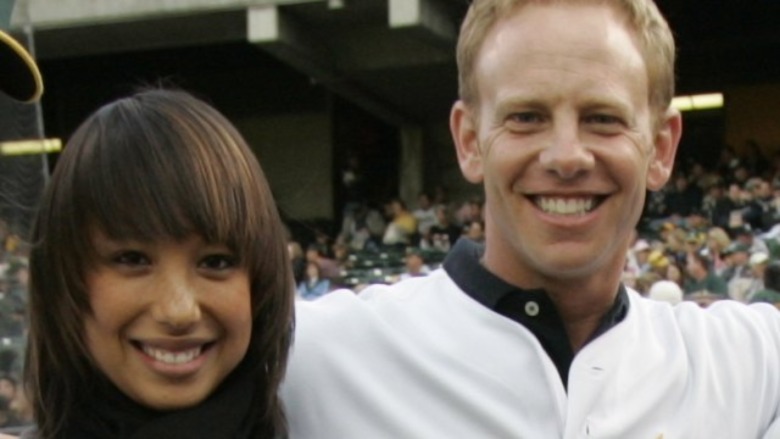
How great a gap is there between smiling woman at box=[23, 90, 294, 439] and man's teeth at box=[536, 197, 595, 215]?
453mm

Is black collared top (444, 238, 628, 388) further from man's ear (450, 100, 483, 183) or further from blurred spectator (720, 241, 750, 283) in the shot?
blurred spectator (720, 241, 750, 283)

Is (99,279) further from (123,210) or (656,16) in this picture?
(656,16)

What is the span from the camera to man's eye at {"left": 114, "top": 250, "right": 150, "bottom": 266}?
72.4 inches

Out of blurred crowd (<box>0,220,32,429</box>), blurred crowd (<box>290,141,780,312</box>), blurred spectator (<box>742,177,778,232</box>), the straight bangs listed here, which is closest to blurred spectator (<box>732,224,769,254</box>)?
blurred crowd (<box>290,141,780,312</box>)

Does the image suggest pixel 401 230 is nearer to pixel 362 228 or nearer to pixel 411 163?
pixel 362 228

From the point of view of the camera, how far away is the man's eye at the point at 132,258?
1.84m

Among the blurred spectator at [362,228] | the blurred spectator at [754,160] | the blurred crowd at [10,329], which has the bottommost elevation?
the blurred spectator at [362,228]

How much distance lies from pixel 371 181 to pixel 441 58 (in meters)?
4.38

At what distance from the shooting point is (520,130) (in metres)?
2.11

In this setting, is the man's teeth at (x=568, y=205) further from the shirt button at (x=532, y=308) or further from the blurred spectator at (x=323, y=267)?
the blurred spectator at (x=323, y=267)

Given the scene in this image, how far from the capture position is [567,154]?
6.75 ft

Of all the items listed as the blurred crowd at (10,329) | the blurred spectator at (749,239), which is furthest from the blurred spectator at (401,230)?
the blurred crowd at (10,329)

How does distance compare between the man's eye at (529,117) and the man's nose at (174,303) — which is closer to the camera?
the man's nose at (174,303)

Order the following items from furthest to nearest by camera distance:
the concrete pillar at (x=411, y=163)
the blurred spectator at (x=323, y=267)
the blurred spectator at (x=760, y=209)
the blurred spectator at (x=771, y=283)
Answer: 1. the concrete pillar at (x=411, y=163)
2. the blurred spectator at (x=760, y=209)
3. the blurred spectator at (x=323, y=267)
4. the blurred spectator at (x=771, y=283)
